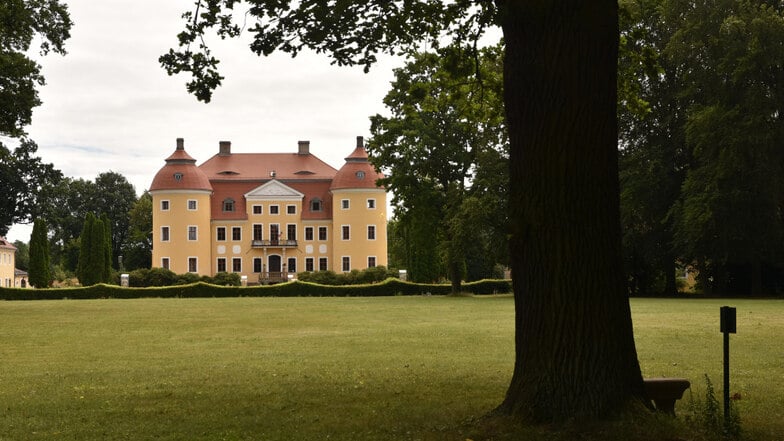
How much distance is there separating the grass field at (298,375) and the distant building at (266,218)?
47377 millimetres

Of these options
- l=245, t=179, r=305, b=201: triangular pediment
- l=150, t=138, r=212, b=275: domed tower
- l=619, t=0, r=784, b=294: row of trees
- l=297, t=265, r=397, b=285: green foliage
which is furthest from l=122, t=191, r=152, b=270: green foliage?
l=619, t=0, r=784, b=294: row of trees

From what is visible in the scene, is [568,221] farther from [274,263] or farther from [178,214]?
[274,263]

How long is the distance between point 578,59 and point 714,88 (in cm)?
3077

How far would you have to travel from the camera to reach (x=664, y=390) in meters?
7.37

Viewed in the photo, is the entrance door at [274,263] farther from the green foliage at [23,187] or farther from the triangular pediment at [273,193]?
the green foliage at [23,187]

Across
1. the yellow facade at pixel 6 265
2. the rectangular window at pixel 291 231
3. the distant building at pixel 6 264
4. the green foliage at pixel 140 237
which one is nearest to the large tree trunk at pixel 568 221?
the rectangular window at pixel 291 231

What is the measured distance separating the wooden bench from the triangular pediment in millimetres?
65511

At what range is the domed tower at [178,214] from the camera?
6962 centimetres

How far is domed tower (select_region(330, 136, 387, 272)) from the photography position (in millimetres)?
70812

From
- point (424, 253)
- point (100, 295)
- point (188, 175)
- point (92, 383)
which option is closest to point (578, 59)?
point (92, 383)

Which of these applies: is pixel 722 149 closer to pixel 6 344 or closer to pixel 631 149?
pixel 631 149

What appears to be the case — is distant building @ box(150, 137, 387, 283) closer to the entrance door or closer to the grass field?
the entrance door

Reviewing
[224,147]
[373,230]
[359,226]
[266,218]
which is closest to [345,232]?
[359,226]

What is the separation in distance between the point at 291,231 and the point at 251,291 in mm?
26011
